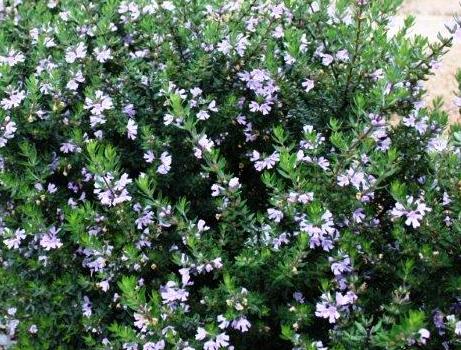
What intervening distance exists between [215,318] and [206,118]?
0.82 meters

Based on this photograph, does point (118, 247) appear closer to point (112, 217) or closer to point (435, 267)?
point (112, 217)

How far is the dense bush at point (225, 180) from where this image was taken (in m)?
2.44

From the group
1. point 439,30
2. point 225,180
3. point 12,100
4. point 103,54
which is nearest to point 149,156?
point 225,180

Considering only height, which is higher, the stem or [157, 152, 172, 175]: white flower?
the stem

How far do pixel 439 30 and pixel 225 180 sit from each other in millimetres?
4616

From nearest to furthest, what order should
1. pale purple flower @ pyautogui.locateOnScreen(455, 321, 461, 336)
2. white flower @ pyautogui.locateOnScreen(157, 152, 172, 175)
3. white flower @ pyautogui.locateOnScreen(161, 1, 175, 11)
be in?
1. pale purple flower @ pyautogui.locateOnScreen(455, 321, 461, 336)
2. white flower @ pyautogui.locateOnScreen(157, 152, 172, 175)
3. white flower @ pyautogui.locateOnScreen(161, 1, 175, 11)

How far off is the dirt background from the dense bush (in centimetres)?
282

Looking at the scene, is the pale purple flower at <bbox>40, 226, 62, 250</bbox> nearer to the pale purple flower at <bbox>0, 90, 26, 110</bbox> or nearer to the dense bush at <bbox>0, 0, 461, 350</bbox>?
the dense bush at <bbox>0, 0, 461, 350</bbox>

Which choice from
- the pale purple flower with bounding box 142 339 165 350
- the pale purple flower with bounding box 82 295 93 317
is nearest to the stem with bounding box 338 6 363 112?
the pale purple flower with bounding box 142 339 165 350

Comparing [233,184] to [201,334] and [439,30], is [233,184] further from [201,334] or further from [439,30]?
[439,30]

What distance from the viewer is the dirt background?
5.70 m

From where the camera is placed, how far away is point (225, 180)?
98.3 inches

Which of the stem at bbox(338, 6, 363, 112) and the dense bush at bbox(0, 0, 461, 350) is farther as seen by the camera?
the stem at bbox(338, 6, 363, 112)

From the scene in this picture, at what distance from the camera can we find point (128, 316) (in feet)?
9.52
